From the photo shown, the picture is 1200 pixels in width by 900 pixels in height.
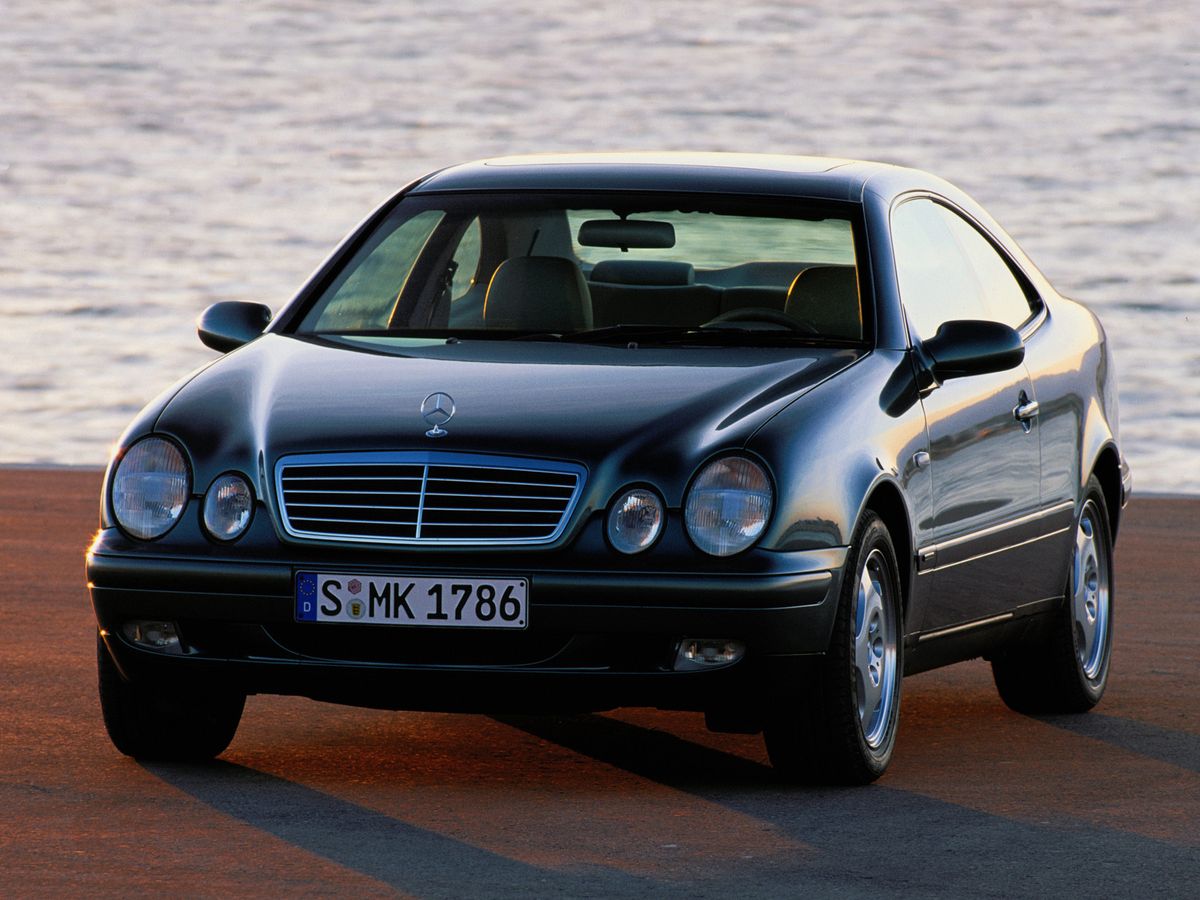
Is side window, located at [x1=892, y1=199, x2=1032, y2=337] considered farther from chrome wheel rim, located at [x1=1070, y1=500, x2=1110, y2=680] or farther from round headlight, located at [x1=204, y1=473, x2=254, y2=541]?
round headlight, located at [x1=204, y1=473, x2=254, y2=541]

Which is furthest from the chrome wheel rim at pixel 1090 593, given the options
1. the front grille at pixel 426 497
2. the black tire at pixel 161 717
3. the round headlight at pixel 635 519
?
the black tire at pixel 161 717

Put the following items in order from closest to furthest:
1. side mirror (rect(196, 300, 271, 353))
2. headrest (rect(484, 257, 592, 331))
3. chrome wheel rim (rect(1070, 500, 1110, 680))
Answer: headrest (rect(484, 257, 592, 331)) < side mirror (rect(196, 300, 271, 353)) < chrome wheel rim (rect(1070, 500, 1110, 680))

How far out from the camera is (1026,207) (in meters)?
39.2

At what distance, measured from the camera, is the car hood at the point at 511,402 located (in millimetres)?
6973

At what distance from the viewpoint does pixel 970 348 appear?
795cm

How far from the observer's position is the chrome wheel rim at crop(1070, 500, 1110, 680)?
9156 millimetres

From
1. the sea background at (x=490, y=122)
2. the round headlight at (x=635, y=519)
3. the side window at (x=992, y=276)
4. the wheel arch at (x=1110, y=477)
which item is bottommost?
the sea background at (x=490, y=122)

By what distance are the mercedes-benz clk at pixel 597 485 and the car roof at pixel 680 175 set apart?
0.02m

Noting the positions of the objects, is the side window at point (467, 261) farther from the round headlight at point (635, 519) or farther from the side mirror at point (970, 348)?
the round headlight at point (635, 519)

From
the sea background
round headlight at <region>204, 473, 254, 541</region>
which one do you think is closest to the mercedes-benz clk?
round headlight at <region>204, 473, 254, 541</region>

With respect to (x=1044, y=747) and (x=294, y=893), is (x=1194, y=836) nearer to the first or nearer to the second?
(x=1044, y=747)

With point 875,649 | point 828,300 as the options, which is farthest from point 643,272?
point 875,649

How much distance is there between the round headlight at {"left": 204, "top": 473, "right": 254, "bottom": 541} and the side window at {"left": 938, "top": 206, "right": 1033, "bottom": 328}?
9.29 ft

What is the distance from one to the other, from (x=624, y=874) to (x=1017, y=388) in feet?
9.66
